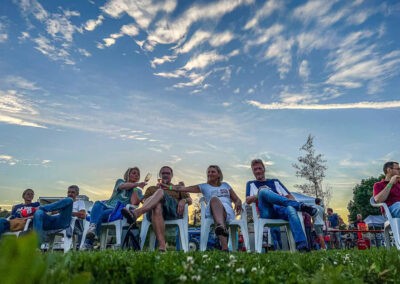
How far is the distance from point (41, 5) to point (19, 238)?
1120 cm

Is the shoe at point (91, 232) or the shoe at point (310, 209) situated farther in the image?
the shoe at point (91, 232)

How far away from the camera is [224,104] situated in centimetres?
1412

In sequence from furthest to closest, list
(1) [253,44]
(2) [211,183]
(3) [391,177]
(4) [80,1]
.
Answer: (1) [253,44] → (4) [80,1] → (2) [211,183] → (3) [391,177]

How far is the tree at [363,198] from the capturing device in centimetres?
3543

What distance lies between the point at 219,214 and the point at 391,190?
2890 mm

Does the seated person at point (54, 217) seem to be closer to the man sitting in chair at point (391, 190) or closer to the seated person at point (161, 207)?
the seated person at point (161, 207)

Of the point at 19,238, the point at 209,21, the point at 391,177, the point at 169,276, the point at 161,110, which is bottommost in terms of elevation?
the point at 169,276

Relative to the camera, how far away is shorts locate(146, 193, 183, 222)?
17.1 feet

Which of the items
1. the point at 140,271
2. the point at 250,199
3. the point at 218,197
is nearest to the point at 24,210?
the point at 218,197

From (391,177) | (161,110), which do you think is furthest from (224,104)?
(391,177)

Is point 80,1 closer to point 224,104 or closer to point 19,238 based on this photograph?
point 224,104

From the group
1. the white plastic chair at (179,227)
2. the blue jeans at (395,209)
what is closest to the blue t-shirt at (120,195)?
the white plastic chair at (179,227)

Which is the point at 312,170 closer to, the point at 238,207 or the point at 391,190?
the point at 391,190

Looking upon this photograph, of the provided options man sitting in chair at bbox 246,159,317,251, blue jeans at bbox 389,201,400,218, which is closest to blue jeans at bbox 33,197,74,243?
man sitting in chair at bbox 246,159,317,251
